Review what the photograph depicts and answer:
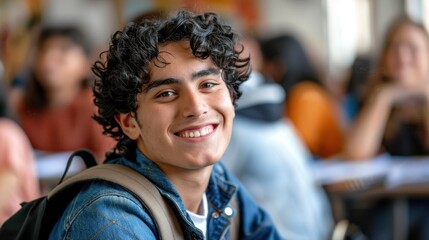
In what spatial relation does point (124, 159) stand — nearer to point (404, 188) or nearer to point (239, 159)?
point (239, 159)

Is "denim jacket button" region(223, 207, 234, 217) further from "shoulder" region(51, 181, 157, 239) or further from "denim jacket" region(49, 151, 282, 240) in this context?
"shoulder" region(51, 181, 157, 239)

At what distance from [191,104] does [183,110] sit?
0.07ft

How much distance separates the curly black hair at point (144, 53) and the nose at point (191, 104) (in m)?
0.08

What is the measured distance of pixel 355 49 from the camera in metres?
8.89

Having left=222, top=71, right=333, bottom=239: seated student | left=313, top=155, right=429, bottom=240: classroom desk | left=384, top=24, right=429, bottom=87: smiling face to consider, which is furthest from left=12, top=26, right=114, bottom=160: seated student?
left=384, top=24, right=429, bottom=87: smiling face

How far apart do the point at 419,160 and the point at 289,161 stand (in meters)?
0.82

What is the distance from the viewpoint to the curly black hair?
65.7 inches

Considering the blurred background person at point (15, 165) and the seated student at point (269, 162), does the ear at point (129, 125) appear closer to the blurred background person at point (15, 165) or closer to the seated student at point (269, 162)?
the blurred background person at point (15, 165)

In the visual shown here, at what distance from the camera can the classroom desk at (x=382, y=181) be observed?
379cm

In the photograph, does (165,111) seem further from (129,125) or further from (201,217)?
(201,217)

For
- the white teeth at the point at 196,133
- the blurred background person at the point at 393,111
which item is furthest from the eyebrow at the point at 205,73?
the blurred background person at the point at 393,111

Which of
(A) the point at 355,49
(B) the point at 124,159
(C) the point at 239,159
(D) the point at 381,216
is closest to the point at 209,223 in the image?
(B) the point at 124,159

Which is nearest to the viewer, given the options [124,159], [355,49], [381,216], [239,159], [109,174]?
[109,174]

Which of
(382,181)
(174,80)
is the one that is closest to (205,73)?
(174,80)
